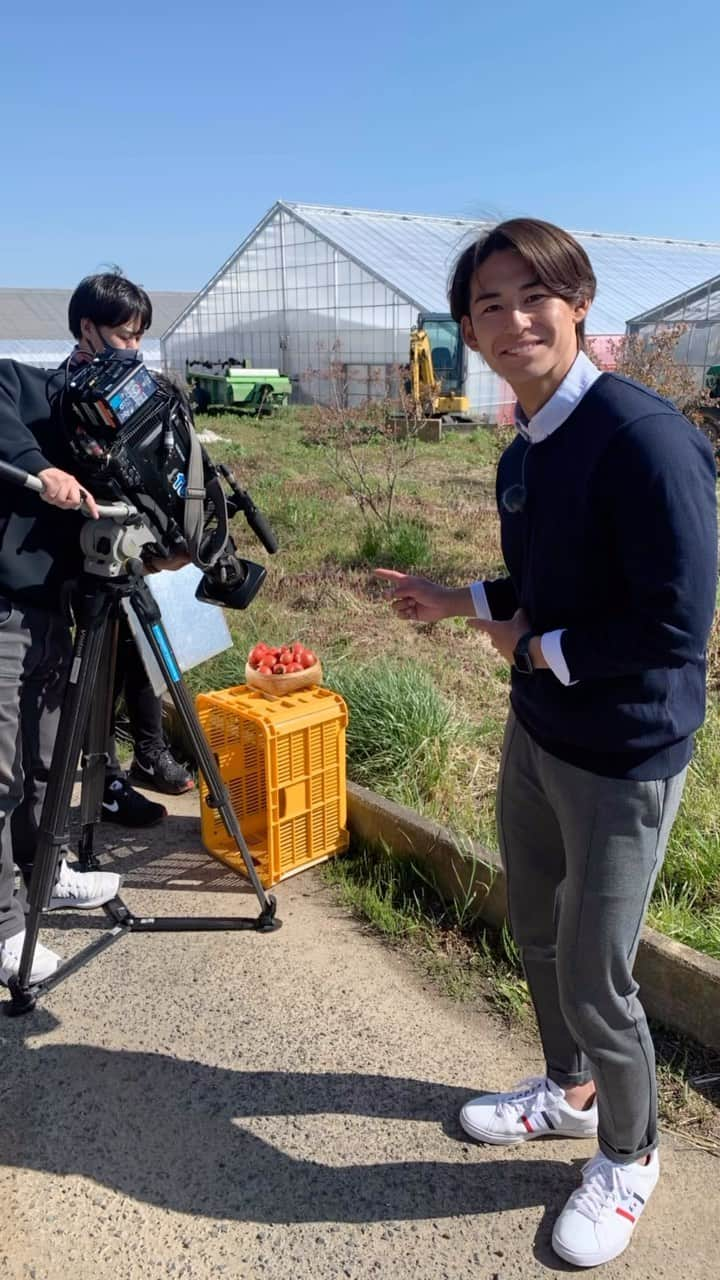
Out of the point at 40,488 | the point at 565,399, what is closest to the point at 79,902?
the point at 40,488

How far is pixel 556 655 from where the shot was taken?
1.57m

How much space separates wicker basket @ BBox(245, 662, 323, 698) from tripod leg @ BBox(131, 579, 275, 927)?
58cm

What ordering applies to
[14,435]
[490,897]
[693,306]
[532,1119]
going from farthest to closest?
[693,306]
[490,897]
[14,435]
[532,1119]

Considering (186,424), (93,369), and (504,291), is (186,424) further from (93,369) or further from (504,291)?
(504,291)

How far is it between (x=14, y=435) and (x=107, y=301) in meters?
0.77

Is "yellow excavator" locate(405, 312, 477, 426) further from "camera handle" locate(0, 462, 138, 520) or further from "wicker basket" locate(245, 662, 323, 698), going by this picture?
"camera handle" locate(0, 462, 138, 520)

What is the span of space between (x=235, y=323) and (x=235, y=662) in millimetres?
26829

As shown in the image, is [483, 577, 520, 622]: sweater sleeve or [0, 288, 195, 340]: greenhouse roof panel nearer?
[483, 577, 520, 622]: sweater sleeve

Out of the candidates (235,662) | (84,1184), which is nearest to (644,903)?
(84,1184)

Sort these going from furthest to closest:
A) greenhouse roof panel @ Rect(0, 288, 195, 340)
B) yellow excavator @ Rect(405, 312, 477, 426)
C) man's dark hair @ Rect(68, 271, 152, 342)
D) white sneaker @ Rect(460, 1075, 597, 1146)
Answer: greenhouse roof panel @ Rect(0, 288, 195, 340) → yellow excavator @ Rect(405, 312, 477, 426) → man's dark hair @ Rect(68, 271, 152, 342) → white sneaker @ Rect(460, 1075, 597, 1146)

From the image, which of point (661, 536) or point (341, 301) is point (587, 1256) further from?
point (341, 301)

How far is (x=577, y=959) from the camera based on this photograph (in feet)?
5.66

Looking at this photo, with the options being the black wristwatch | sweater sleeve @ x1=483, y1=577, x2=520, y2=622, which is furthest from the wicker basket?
the black wristwatch

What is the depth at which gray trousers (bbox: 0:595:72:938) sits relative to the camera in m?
2.48
